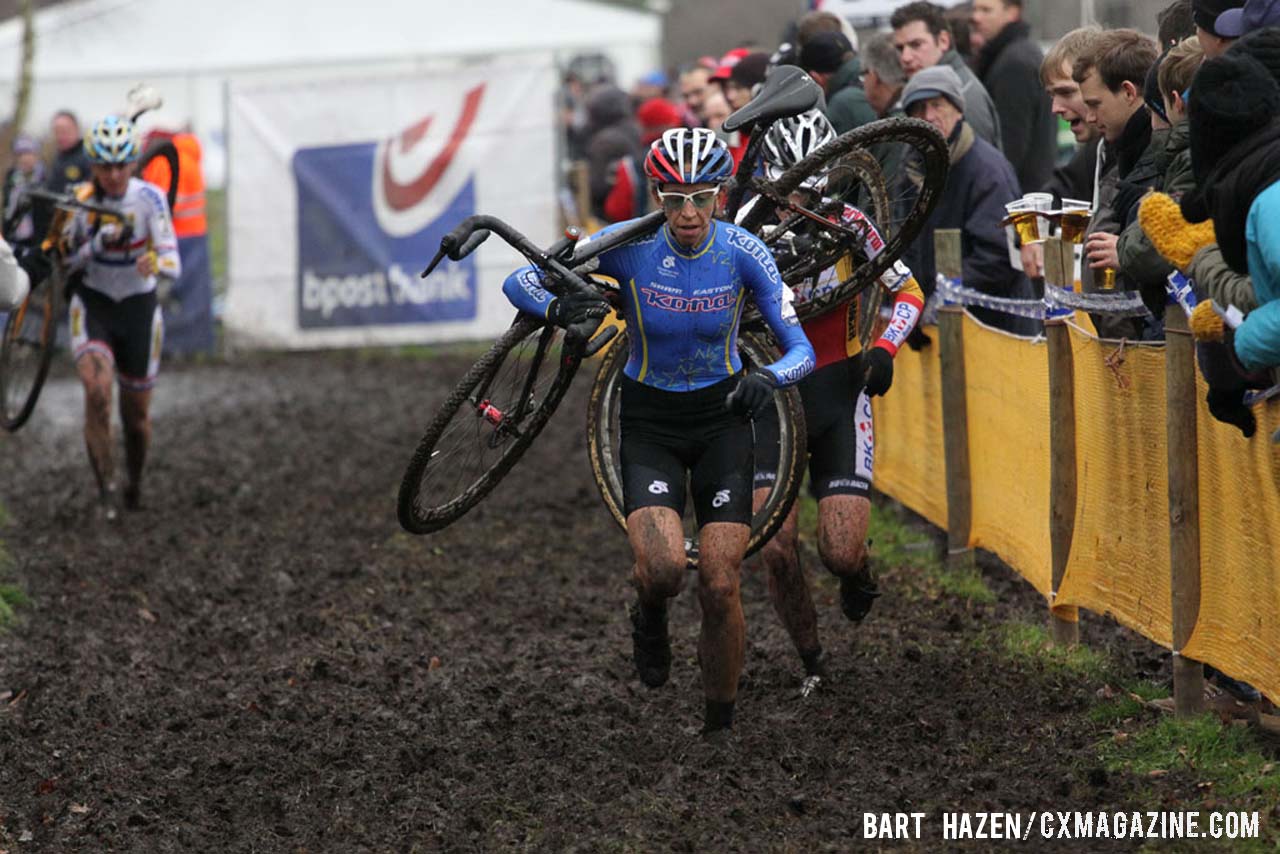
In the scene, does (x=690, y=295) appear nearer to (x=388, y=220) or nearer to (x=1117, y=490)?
(x=1117, y=490)

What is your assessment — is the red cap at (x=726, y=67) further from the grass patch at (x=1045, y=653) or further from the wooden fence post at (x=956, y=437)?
the grass patch at (x=1045, y=653)

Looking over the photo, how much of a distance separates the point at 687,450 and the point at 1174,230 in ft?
6.39

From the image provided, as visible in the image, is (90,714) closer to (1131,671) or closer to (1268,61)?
(1131,671)

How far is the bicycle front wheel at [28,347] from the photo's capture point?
11.4 metres

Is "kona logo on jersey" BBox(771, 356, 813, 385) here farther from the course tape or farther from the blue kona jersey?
the course tape

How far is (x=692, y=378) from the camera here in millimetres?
6691

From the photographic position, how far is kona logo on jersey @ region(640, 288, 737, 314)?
21.5ft

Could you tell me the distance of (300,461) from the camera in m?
14.0

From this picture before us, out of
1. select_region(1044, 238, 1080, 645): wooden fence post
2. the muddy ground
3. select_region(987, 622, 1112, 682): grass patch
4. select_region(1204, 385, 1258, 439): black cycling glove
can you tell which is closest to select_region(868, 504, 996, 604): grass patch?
the muddy ground

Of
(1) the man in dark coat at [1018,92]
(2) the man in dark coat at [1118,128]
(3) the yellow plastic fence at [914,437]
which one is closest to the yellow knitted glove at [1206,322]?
(2) the man in dark coat at [1118,128]

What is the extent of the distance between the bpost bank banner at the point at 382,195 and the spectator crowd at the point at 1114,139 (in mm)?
6140

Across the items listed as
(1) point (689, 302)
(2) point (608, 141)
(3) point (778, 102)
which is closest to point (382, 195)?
(2) point (608, 141)

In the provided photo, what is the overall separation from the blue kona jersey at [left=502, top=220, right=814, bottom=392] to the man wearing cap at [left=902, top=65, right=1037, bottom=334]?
253cm

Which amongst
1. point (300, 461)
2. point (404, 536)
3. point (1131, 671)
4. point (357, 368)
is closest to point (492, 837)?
point (1131, 671)
